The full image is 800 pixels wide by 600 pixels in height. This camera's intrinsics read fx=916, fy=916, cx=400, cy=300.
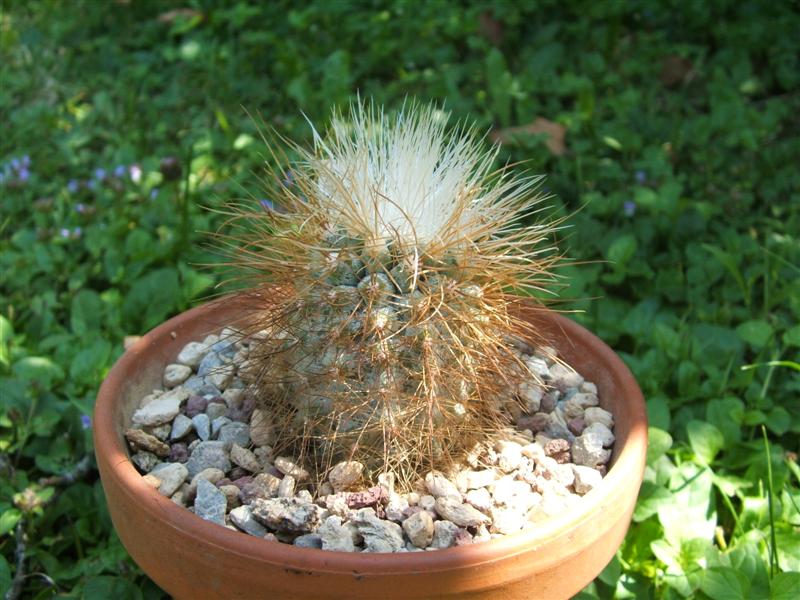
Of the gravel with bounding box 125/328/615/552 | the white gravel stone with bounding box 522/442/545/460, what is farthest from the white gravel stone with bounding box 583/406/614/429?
the white gravel stone with bounding box 522/442/545/460

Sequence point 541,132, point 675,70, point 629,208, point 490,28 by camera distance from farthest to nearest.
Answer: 1. point 490,28
2. point 675,70
3. point 541,132
4. point 629,208

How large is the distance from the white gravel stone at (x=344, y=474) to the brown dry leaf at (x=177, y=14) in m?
3.12

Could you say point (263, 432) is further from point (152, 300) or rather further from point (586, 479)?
point (152, 300)

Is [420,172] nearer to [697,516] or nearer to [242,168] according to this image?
[697,516]

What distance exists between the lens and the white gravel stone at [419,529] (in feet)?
4.51

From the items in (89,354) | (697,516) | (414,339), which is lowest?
(697,516)

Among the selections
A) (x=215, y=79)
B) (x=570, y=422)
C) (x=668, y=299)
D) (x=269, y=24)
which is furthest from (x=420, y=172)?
(x=269, y=24)

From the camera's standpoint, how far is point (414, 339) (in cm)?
139

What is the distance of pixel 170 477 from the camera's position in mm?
1491

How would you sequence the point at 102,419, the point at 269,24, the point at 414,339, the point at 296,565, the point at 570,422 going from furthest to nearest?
the point at 269,24 → the point at 570,422 → the point at 102,419 → the point at 414,339 → the point at 296,565

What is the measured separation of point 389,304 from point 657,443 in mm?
816

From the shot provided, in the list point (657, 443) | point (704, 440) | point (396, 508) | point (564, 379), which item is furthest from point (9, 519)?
point (704, 440)

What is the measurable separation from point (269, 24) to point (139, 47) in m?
0.61

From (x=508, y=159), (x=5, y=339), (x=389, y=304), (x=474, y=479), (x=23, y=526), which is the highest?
(x=508, y=159)
